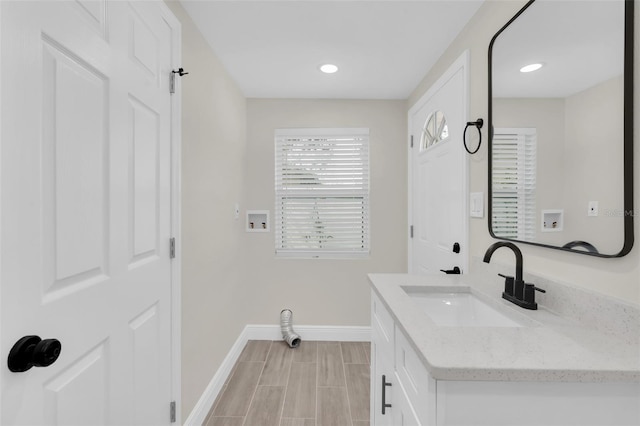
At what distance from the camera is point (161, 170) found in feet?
4.71

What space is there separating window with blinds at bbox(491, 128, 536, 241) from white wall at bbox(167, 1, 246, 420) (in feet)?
5.35

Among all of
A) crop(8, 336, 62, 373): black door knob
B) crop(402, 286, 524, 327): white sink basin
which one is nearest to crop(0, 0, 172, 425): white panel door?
crop(8, 336, 62, 373): black door knob

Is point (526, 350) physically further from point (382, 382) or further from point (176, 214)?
point (176, 214)

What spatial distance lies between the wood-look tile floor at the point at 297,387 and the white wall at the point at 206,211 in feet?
0.78

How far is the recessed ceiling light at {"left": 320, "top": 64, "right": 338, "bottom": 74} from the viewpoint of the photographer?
93.7 inches

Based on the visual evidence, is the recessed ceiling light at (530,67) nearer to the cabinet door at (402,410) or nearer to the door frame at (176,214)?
the cabinet door at (402,410)

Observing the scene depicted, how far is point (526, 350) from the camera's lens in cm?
82

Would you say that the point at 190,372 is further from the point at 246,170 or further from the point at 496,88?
the point at 496,88

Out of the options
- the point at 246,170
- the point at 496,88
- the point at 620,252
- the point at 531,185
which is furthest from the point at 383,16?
the point at 246,170

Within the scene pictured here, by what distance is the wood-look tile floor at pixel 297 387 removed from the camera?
1968mm

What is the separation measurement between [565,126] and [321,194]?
217 centimetres

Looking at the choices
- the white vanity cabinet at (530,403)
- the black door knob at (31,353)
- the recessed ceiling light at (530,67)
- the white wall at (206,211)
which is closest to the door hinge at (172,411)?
the white wall at (206,211)

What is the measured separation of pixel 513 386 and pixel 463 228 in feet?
4.15

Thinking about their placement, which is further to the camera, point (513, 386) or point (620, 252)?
point (620, 252)
